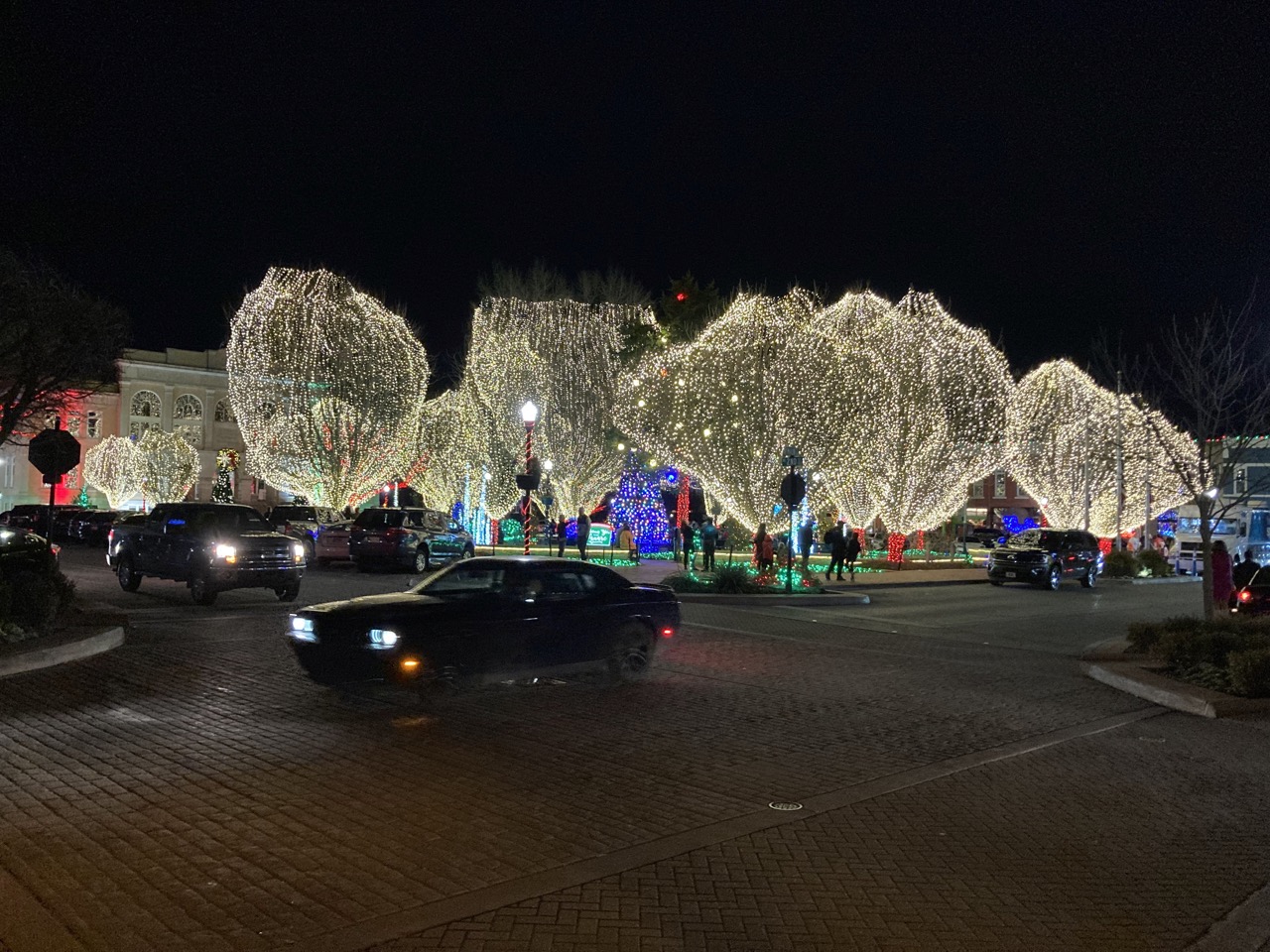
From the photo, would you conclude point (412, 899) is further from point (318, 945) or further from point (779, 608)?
point (779, 608)

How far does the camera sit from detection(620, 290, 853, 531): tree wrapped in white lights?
3170cm

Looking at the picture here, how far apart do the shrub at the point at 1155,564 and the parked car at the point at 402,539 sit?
2542cm

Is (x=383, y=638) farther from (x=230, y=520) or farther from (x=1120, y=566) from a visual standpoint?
(x=1120, y=566)

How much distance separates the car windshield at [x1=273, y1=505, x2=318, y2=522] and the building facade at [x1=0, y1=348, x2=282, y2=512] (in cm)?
3391

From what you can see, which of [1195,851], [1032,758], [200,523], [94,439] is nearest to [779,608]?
[200,523]

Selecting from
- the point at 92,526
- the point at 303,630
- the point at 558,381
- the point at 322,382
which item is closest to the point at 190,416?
the point at 92,526

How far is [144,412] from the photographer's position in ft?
266

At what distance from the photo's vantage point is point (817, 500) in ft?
112

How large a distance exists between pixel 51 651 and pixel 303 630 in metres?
4.15

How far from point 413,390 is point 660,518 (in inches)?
435

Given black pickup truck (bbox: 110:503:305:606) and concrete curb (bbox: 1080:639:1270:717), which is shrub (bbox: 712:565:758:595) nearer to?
black pickup truck (bbox: 110:503:305:606)

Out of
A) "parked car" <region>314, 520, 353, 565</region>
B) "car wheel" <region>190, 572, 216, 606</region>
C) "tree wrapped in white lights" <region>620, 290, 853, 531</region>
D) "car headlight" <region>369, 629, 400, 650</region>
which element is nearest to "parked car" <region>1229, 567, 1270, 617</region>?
"tree wrapped in white lights" <region>620, 290, 853, 531</region>

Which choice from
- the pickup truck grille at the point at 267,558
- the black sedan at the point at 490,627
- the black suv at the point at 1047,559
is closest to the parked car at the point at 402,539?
the pickup truck grille at the point at 267,558

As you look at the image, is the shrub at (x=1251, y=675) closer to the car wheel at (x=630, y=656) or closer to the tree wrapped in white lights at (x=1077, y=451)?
the car wheel at (x=630, y=656)
